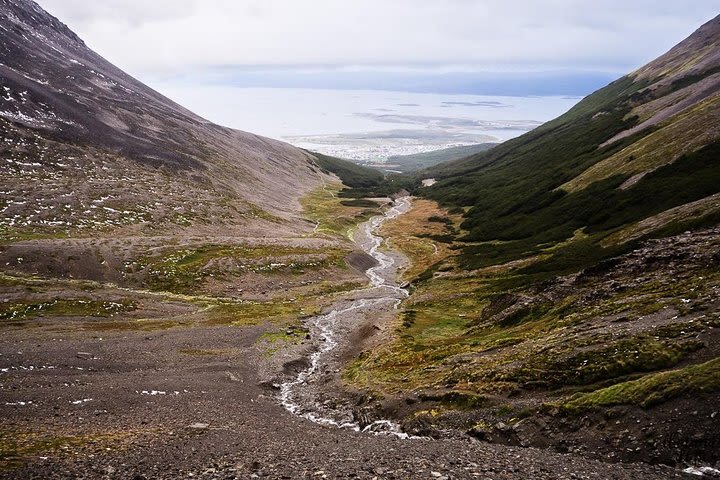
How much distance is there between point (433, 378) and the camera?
1681 inches

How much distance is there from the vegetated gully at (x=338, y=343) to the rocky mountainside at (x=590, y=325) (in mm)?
3080

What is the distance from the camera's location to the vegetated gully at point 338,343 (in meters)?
39.1

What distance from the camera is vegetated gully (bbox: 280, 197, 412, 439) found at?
39062 millimetres

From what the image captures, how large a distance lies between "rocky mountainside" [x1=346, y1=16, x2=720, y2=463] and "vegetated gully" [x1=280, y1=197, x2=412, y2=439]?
10.1ft

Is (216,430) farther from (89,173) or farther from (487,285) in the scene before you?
(89,173)

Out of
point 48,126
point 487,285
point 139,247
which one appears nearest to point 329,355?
point 487,285

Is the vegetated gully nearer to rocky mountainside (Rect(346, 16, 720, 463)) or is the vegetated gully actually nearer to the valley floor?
the valley floor

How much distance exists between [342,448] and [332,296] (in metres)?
61.6

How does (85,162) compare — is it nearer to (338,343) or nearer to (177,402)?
(338,343)

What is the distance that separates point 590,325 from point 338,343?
109 ft

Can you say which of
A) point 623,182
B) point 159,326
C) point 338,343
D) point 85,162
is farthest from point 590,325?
point 85,162

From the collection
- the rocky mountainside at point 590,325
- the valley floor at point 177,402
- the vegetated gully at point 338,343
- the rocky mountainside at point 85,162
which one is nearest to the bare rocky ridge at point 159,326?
the valley floor at point 177,402

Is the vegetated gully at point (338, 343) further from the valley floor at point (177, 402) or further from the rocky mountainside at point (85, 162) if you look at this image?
the rocky mountainside at point (85, 162)

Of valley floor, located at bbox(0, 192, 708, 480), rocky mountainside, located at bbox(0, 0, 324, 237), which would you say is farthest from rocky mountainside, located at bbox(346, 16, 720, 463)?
rocky mountainside, located at bbox(0, 0, 324, 237)
